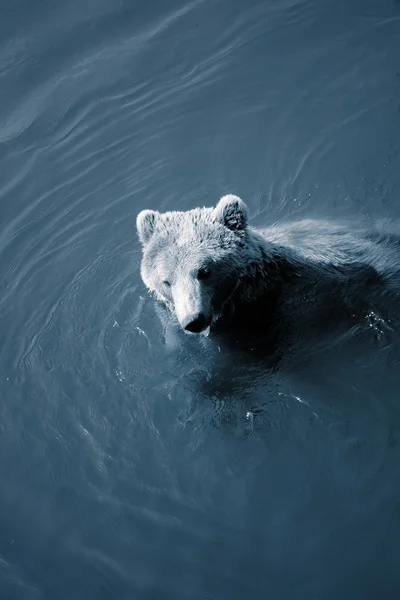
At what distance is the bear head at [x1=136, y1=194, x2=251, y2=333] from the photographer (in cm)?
604

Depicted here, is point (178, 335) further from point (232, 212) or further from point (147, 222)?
point (232, 212)

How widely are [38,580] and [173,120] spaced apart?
6.79m

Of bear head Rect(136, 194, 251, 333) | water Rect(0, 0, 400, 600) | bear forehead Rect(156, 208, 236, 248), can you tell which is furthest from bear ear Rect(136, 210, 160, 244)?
water Rect(0, 0, 400, 600)

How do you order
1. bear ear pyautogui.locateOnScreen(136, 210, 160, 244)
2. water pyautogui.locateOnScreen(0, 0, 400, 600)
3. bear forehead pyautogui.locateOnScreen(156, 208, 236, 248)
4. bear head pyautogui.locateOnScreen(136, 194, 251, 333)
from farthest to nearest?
1. bear ear pyautogui.locateOnScreen(136, 210, 160, 244)
2. bear forehead pyautogui.locateOnScreen(156, 208, 236, 248)
3. bear head pyautogui.locateOnScreen(136, 194, 251, 333)
4. water pyautogui.locateOnScreen(0, 0, 400, 600)

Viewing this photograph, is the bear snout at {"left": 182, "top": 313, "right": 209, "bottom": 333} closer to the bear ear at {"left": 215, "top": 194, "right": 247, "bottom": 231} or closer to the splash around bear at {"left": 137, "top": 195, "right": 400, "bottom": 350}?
the splash around bear at {"left": 137, "top": 195, "right": 400, "bottom": 350}

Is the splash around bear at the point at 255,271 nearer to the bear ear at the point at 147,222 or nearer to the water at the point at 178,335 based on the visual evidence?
the bear ear at the point at 147,222

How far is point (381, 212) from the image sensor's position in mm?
8336

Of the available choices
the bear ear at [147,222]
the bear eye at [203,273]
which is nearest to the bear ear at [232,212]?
the bear eye at [203,273]

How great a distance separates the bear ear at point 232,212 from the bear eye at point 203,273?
51cm

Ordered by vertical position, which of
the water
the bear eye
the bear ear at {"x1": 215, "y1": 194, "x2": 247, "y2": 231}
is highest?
the bear ear at {"x1": 215, "y1": 194, "x2": 247, "y2": 231}

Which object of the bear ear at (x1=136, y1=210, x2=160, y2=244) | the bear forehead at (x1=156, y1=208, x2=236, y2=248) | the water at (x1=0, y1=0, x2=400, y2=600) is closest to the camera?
the water at (x1=0, y1=0, x2=400, y2=600)

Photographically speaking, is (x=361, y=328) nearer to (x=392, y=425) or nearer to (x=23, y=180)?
(x=392, y=425)

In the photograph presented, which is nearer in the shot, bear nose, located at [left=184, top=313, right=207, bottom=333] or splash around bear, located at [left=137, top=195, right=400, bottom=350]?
bear nose, located at [left=184, top=313, right=207, bottom=333]

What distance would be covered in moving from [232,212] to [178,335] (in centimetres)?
151
